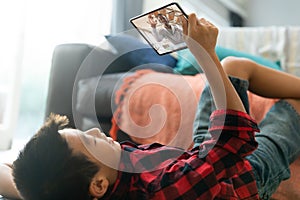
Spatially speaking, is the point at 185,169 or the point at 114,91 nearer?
the point at 185,169

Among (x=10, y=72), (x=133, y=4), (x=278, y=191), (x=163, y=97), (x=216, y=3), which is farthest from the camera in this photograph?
(x=216, y=3)

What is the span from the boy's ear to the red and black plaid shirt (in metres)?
0.02

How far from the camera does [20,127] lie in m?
2.14

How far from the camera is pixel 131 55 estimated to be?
5.39 ft

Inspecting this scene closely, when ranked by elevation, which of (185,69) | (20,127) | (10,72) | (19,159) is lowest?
(20,127)

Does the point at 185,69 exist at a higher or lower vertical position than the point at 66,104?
higher

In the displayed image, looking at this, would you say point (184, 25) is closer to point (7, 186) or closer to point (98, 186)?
point (98, 186)

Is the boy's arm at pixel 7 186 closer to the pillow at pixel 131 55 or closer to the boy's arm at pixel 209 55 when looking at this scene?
the boy's arm at pixel 209 55

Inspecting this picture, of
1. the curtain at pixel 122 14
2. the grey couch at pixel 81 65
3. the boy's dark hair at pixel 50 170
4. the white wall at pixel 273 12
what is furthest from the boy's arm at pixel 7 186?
the white wall at pixel 273 12

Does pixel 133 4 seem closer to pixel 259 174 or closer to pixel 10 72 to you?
pixel 10 72

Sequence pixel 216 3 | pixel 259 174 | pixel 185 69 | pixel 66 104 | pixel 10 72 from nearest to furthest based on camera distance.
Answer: pixel 259 174
pixel 66 104
pixel 185 69
pixel 10 72
pixel 216 3

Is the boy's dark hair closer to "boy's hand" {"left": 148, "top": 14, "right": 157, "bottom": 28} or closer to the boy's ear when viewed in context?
the boy's ear

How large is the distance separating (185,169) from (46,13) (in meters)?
1.54

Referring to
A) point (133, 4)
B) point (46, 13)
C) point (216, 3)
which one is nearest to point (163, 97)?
point (46, 13)
